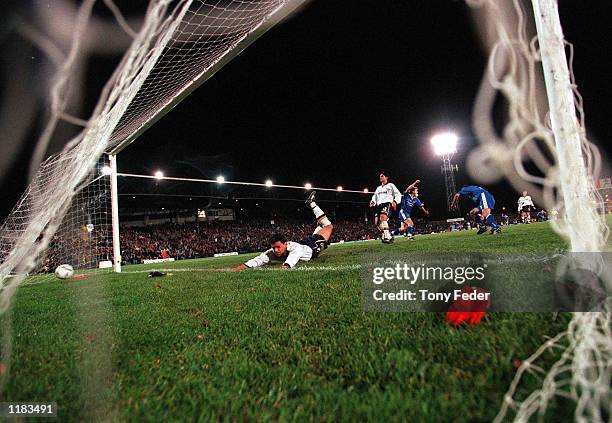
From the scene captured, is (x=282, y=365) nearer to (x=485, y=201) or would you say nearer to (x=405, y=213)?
(x=485, y=201)

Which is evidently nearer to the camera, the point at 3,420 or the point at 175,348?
the point at 3,420

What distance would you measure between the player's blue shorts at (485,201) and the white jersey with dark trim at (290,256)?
680cm

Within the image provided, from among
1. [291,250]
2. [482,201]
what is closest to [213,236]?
[482,201]

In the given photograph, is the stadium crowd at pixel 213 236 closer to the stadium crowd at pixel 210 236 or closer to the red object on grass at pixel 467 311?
the stadium crowd at pixel 210 236

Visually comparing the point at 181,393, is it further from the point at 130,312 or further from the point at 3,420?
the point at 130,312

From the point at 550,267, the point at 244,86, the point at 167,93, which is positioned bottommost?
the point at 550,267

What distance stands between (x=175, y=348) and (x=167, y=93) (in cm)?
480

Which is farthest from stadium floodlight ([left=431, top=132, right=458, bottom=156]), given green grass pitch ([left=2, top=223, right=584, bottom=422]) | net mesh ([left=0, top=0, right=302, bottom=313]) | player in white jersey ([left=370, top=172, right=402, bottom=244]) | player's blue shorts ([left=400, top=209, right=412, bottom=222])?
green grass pitch ([left=2, top=223, right=584, bottom=422])

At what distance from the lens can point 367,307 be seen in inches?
101

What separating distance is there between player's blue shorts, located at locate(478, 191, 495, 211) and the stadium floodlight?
71.3 feet

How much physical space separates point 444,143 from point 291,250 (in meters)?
28.6

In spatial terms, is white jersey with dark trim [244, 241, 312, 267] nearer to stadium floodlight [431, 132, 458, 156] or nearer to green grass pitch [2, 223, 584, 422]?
green grass pitch [2, 223, 584, 422]

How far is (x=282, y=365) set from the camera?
5.63 feet

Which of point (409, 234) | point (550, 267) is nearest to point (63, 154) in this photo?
point (550, 267)
